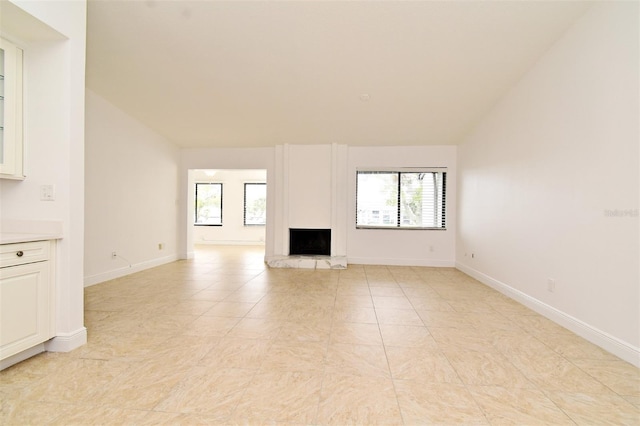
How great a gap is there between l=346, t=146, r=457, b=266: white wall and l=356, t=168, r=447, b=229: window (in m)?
0.12

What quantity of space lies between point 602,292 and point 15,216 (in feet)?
15.0

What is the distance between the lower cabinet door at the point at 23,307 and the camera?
1.76 metres

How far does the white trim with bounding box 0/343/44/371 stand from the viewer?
1831 mm

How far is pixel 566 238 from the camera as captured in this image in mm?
2660

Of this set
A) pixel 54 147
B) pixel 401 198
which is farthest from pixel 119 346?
pixel 401 198

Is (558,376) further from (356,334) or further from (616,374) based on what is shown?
(356,334)

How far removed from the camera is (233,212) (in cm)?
915

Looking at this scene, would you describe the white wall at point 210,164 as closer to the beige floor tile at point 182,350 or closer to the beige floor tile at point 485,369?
the beige floor tile at point 182,350

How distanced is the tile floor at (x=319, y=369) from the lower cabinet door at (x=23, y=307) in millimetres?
181

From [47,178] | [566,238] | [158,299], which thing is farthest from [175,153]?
[566,238]

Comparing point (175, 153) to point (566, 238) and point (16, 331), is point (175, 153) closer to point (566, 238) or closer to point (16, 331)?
point (16, 331)

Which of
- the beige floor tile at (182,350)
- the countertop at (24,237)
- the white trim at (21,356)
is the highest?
the countertop at (24,237)

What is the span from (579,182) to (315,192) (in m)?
4.01

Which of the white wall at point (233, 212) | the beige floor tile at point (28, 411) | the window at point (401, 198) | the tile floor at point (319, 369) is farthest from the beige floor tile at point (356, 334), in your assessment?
the white wall at point (233, 212)
